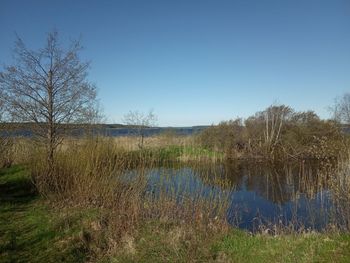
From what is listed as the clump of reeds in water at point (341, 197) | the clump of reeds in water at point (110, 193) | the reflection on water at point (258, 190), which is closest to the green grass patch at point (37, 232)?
the clump of reeds in water at point (110, 193)

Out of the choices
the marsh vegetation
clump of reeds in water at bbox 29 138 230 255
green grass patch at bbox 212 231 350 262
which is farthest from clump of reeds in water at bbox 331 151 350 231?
clump of reeds in water at bbox 29 138 230 255

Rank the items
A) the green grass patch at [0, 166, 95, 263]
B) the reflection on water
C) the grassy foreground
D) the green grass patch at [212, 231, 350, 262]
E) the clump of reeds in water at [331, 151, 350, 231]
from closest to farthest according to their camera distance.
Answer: the green grass patch at [212, 231, 350, 262]
the grassy foreground
the green grass patch at [0, 166, 95, 263]
the clump of reeds in water at [331, 151, 350, 231]
the reflection on water

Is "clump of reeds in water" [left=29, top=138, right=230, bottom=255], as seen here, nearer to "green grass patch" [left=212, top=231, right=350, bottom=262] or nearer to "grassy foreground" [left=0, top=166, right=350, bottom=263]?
"grassy foreground" [left=0, top=166, right=350, bottom=263]

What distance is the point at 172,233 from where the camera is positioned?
6367 mm

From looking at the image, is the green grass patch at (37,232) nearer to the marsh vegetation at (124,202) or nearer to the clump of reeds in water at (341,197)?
the marsh vegetation at (124,202)

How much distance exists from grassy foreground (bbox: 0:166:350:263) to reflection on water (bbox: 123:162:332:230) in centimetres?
170

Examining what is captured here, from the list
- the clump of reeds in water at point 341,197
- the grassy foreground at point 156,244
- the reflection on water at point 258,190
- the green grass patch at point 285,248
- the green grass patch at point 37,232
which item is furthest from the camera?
the reflection on water at point 258,190

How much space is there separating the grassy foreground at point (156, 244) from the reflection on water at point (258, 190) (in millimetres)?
1701

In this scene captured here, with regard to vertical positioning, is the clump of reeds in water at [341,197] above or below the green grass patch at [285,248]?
above

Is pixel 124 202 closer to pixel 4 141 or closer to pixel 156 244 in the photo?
pixel 156 244

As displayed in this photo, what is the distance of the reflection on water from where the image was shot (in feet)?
28.7

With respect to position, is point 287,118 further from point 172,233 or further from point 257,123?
point 172,233

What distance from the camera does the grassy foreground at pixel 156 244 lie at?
539 cm

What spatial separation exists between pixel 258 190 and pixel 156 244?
1151 cm
